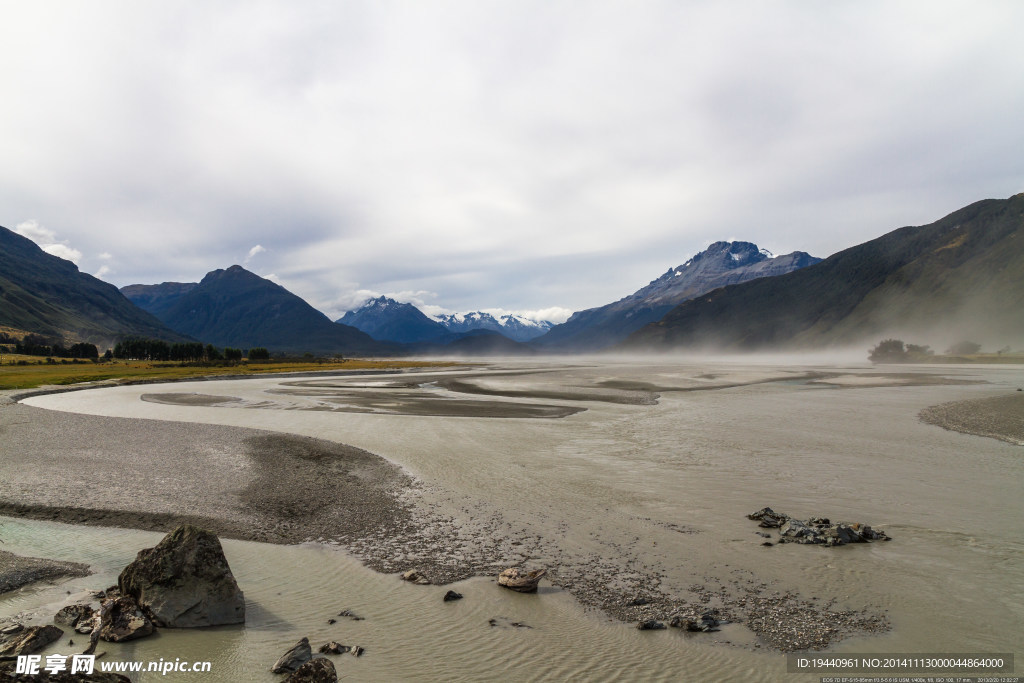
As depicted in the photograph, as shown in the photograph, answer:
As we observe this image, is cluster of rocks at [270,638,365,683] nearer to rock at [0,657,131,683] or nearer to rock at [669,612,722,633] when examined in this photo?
rock at [0,657,131,683]

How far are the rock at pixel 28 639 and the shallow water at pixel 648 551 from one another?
1280 millimetres

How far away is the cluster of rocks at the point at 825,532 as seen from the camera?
1324cm

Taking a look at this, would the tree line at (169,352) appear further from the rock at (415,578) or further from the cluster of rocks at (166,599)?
the rock at (415,578)

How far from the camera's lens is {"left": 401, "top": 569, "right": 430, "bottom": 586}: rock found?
11.2 meters

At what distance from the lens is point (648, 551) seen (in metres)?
12.9

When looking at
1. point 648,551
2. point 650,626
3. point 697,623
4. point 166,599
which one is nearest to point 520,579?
point 650,626

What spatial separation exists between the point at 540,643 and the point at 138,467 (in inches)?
842

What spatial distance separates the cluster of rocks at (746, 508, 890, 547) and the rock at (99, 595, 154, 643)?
1405cm

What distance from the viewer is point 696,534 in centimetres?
1406

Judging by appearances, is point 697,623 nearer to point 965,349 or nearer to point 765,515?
point 765,515

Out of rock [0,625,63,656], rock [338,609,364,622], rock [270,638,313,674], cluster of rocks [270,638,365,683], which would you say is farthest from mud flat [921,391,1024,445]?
rock [0,625,63,656]

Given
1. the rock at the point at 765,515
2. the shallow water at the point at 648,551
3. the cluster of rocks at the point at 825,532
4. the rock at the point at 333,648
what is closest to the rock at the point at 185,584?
the shallow water at the point at 648,551

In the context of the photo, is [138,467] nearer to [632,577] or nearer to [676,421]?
[632,577]

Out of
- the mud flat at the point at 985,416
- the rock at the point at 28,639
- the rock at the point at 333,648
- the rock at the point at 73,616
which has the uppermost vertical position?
the rock at the point at 28,639
